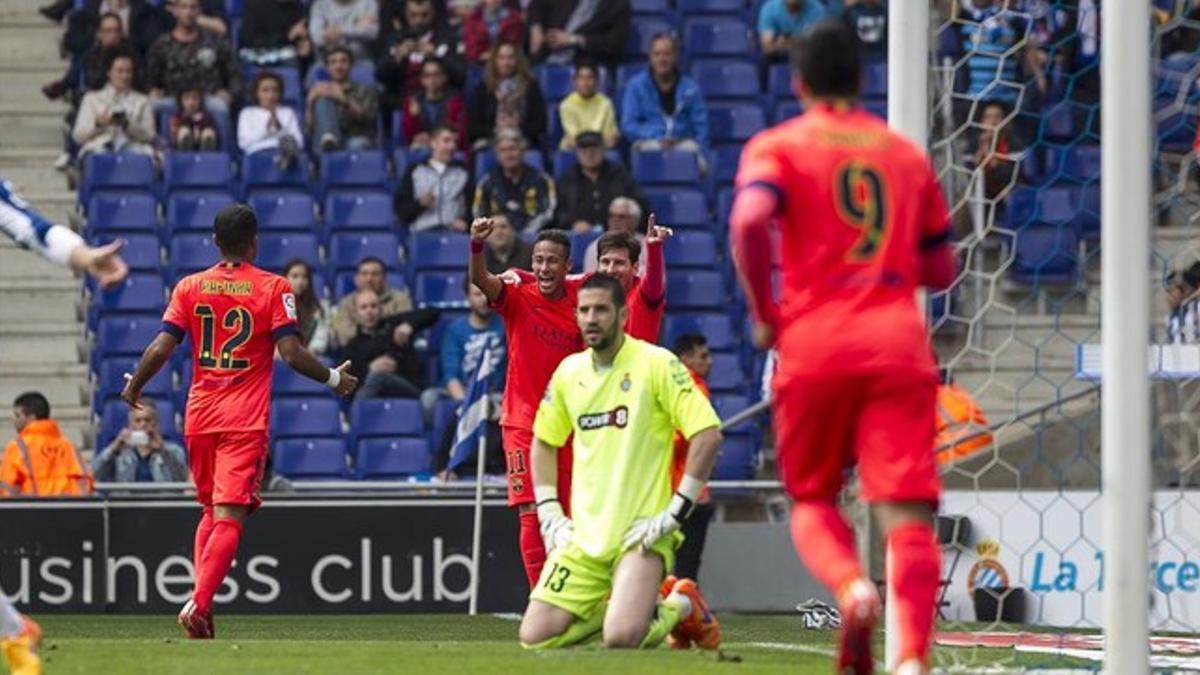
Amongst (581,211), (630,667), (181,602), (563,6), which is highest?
(563,6)

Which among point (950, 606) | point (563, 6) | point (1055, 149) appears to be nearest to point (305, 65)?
point (563, 6)

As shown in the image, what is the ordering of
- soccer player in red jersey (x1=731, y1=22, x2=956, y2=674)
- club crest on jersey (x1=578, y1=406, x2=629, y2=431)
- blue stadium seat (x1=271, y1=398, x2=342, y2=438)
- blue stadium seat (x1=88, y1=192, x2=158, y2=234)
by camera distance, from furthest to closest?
blue stadium seat (x1=88, y1=192, x2=158, y2=234), blue stadium seat (x1=271, y1=398, x2=342, y2=438), club crest on jersey (x1=578, y1=406, x2=629, y2=431), soccer player in red jersey (x1=731, y1=22, x2=956, y2=674)

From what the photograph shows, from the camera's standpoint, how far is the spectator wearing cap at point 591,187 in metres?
20.2

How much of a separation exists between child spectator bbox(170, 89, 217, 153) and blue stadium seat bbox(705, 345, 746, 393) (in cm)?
450

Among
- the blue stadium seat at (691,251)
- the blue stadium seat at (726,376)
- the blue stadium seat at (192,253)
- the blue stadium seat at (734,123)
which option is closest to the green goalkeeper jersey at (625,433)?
the blue stadium seat at (726,376)

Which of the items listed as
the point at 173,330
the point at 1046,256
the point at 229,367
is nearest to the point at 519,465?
the point at 229,367

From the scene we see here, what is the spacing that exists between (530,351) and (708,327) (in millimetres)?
7293

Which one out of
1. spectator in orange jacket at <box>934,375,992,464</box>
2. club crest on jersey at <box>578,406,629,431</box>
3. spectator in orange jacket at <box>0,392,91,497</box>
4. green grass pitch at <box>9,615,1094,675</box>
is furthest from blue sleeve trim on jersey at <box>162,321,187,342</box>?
spectator in orange jacket at <box>0,392,91,497</box>

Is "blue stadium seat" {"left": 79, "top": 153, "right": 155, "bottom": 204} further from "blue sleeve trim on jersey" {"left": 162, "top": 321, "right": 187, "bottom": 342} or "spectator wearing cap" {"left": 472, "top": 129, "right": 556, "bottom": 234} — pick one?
"blue sleeve trim on jersey" {"left": 162, "top": 321, "right": 187, "bottom": 342}

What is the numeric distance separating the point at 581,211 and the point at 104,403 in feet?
12.4

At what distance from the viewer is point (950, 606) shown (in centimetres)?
1444

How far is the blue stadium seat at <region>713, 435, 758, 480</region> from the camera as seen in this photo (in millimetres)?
19094

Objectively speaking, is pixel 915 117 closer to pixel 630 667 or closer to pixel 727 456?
pixel 630 667

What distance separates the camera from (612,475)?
419 inches
